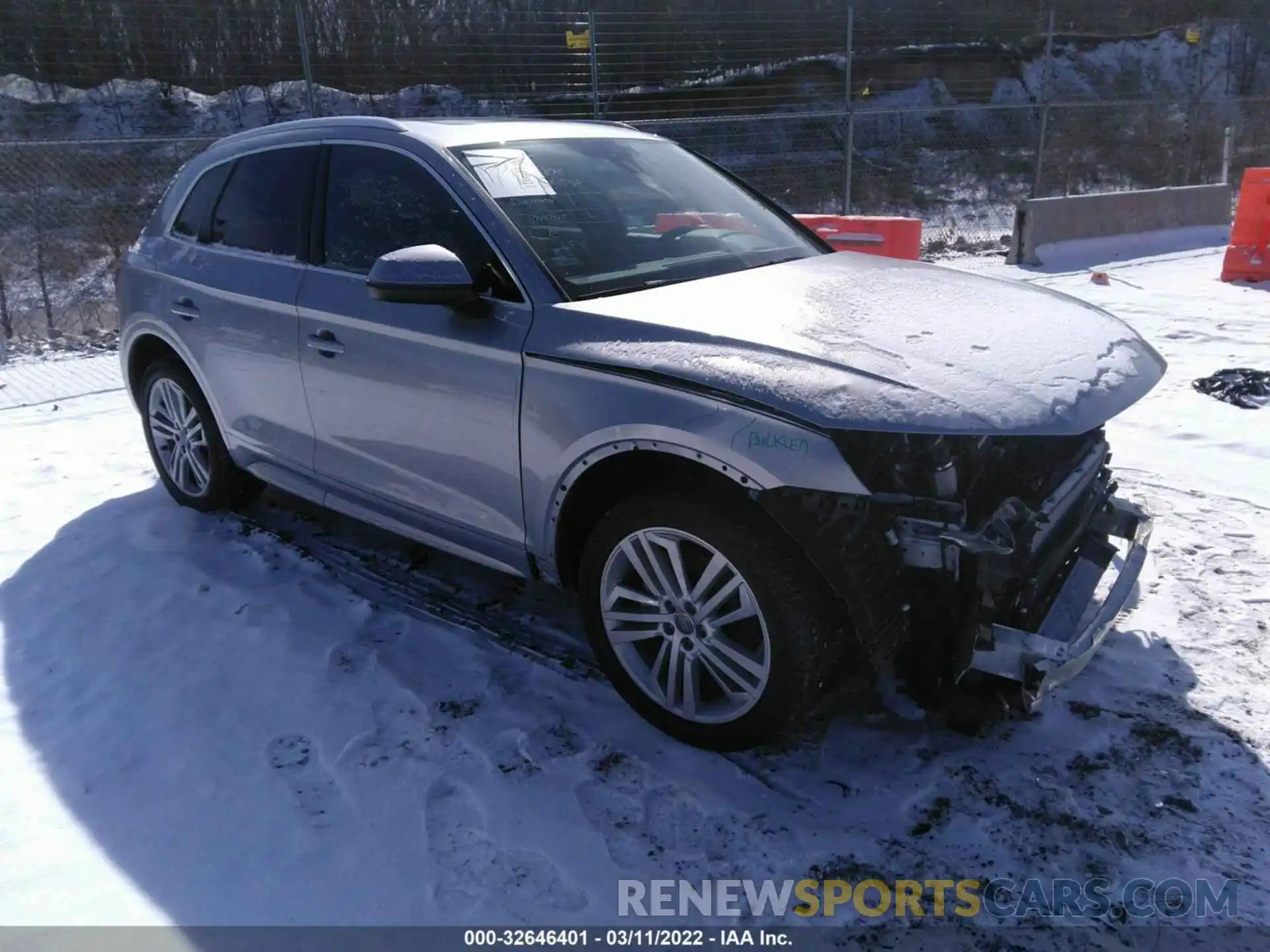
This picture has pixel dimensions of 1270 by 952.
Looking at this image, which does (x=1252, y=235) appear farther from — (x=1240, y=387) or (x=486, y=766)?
(x=486, y=766)

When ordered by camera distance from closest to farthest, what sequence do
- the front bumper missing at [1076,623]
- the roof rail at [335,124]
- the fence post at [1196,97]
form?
the front bumper missing at [1076,623] < the roof rail at [335,124] < the fence post at [1196,97]

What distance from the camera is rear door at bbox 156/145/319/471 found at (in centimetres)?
398

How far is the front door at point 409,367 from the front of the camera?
318cm

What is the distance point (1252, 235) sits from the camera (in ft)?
32.1

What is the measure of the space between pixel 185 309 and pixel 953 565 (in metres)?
3.68

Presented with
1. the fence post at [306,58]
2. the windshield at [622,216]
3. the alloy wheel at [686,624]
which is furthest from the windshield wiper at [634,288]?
the fence post at [306,58]

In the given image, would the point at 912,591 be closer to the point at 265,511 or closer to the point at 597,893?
the point at 597,893

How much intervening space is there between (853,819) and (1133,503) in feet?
5.56

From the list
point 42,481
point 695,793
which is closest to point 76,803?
point 695,793

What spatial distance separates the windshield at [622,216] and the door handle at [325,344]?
85 cm

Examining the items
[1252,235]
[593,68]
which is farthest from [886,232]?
[593,68]

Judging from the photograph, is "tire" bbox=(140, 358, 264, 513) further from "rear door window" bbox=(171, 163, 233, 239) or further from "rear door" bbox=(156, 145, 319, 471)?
"rear door window" bbox=(171, 163, 233, 239)

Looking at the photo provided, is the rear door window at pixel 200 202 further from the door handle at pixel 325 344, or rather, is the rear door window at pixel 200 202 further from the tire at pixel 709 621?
the tire at pixel 709 621

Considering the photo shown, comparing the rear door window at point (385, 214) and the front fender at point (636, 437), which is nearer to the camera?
the front fender at point (636, 437)
